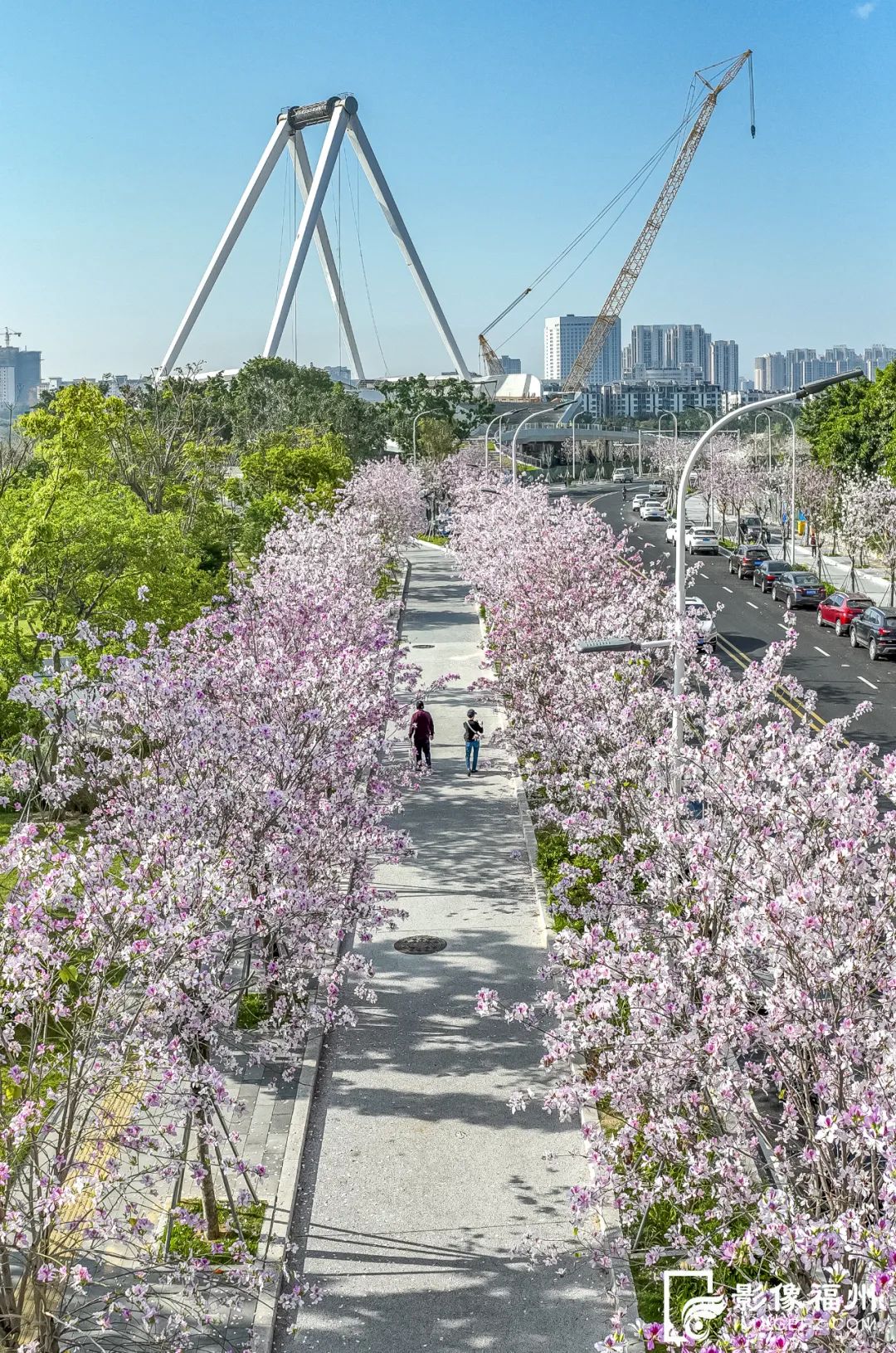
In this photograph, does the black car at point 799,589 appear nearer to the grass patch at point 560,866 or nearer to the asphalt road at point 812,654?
the asphalt road at point 812,654

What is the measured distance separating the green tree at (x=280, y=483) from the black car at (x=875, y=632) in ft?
59.9

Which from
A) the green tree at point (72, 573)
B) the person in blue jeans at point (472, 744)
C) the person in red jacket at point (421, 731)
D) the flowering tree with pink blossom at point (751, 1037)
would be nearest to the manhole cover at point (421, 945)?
the flowering tree with pink blossom at point (751, 1037)

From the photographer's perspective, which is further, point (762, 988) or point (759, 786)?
point (759, 786)

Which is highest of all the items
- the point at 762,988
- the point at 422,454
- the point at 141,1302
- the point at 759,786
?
the point at 422,454

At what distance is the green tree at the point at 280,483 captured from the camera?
44.4 metres

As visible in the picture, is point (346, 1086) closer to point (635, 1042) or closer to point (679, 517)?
point (635, 1042)

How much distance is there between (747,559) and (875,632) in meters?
22.1

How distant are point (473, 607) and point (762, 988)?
43.5 metres

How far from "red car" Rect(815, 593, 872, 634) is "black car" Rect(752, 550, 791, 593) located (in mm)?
7807

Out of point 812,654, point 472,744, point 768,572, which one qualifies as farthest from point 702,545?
point 472,744

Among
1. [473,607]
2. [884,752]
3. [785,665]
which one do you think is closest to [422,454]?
[473,607]

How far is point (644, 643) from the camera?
51.9 feet

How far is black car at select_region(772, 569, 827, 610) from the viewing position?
157ft

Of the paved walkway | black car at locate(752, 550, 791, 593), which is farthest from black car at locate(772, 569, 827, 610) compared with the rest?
the paved walkway
